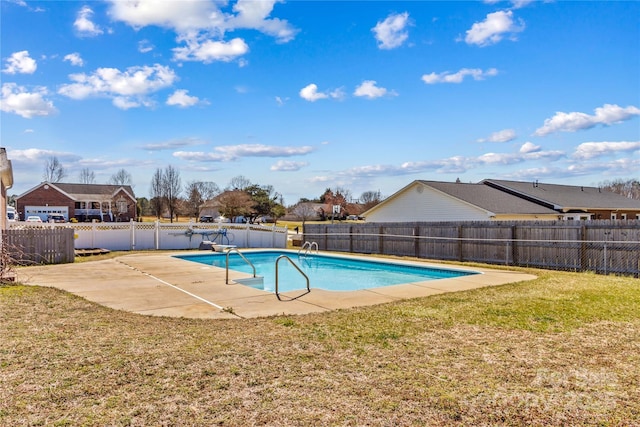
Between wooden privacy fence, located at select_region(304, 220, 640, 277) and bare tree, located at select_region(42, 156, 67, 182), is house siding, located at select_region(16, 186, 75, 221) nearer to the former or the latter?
bare tree, located at select_region(42, 156, 67, 182)

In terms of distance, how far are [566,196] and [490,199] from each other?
7.89 metres

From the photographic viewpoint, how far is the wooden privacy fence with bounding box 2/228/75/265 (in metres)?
13.6

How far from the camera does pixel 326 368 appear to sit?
416 centimetres

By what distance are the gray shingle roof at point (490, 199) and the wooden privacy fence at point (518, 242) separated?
643 centimetres

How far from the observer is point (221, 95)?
66.0 feet

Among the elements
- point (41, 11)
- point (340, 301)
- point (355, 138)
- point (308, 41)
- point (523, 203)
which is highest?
point (308, 41)

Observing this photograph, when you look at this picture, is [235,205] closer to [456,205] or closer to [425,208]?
[425,208]

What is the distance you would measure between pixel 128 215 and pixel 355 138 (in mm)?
39212

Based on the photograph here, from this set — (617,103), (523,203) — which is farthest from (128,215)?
(617,103)

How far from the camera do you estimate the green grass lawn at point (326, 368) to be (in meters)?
3.18

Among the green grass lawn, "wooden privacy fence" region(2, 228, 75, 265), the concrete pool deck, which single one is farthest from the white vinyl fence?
the green grass lawn

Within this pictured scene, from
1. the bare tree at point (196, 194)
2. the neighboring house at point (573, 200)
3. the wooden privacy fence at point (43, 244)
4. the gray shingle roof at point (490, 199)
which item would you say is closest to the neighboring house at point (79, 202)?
the bare tree at point (196, 194)

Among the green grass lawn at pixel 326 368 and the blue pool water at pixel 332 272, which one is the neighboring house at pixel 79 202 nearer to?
the blue pool water at pixel 332 272

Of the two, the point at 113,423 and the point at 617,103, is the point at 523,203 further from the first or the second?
the point at 113,423
